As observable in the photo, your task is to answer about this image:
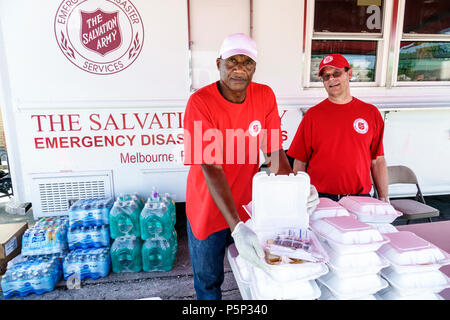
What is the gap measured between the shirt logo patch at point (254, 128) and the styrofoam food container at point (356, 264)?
0.73 m

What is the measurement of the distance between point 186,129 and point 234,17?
2020 millimetres

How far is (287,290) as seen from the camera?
98 centimetres

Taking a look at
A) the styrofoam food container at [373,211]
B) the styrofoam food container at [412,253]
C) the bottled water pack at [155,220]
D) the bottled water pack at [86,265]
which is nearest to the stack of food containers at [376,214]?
the styrofoam food container at [373,211]

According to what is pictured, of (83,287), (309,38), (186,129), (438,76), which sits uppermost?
(309,38)

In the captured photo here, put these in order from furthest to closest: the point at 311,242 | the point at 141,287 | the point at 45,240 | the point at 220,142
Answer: the point at 45,240 → the point at 141,287 → the point at 220,142 → the point at 311,242

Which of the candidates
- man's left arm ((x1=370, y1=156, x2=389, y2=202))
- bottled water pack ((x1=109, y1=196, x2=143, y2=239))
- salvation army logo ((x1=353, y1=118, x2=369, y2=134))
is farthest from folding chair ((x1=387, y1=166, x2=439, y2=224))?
bottled water pack ((x1=109, y1=196, x2=143, y2=239))

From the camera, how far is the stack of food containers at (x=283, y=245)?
976 mm

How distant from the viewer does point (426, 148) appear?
346 cm

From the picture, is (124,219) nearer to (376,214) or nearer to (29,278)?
(29,278)

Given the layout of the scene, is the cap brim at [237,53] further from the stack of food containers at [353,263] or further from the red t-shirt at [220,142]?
the stack of food containers at [353,263]

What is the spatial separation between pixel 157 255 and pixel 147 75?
1784mm

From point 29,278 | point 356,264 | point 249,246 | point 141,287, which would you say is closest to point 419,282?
point 356,264
